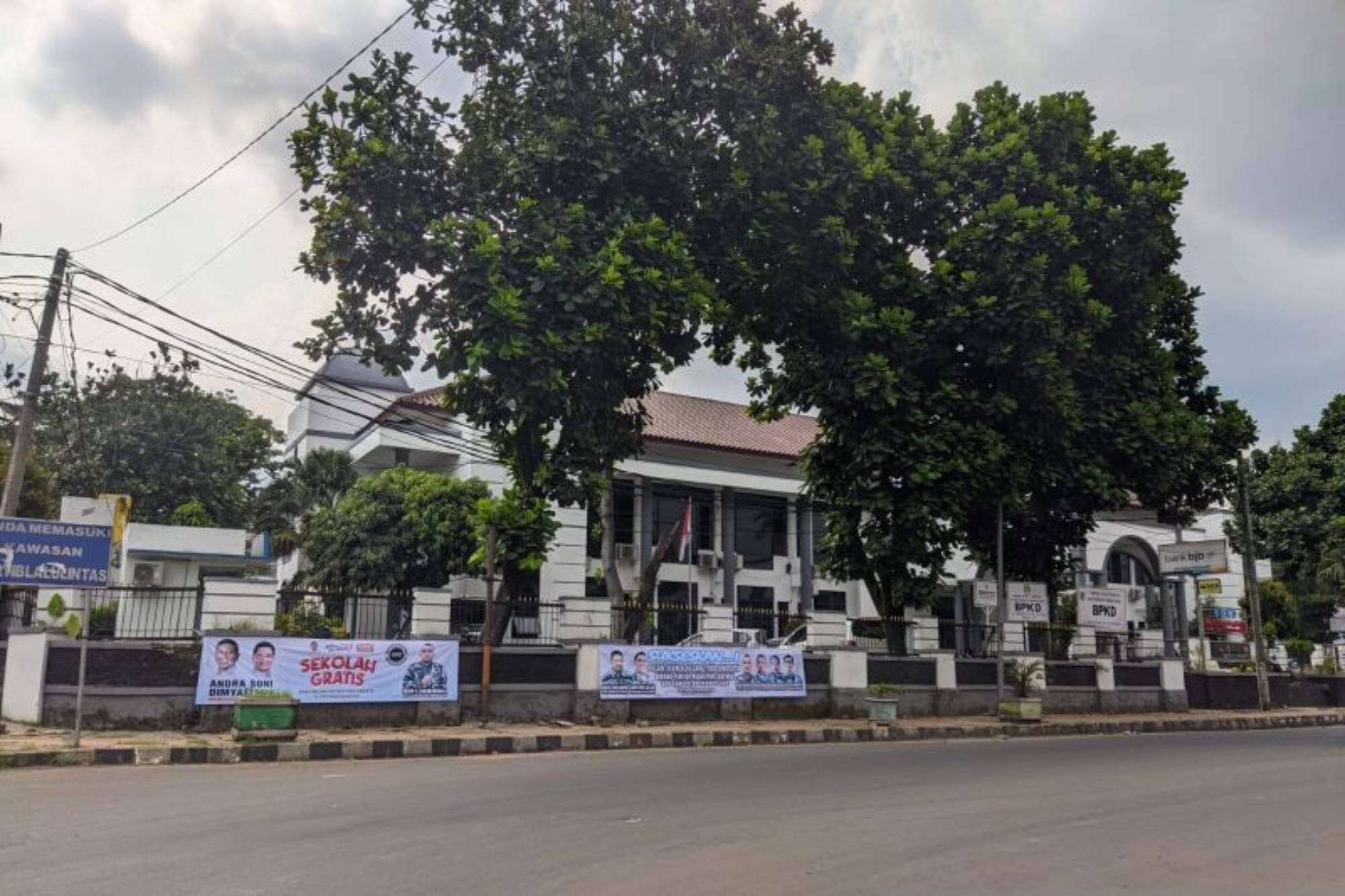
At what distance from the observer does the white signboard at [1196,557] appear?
26.5 meters

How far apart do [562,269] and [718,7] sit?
5847mm

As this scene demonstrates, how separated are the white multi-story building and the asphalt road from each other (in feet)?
64.4

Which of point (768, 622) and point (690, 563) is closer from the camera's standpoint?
point (768, 622)

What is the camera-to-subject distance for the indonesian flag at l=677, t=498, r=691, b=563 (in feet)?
105

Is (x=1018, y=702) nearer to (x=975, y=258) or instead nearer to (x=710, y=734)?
(x=710, y=734)

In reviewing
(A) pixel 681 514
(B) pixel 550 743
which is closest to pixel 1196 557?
(A) pixel 681 514

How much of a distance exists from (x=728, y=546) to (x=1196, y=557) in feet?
49.9

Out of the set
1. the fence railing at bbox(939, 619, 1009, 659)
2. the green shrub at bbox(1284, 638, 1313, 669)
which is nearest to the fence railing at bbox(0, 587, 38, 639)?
the fence railing at bbox(939, 619, 1009, 659)

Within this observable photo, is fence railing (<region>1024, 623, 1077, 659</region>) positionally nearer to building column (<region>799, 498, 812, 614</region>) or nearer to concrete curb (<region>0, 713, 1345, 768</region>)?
concrete curb (<region>0, 713, 1345, 768</region>)

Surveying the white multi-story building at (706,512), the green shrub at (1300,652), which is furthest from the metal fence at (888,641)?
the green shrub at (1300,652)

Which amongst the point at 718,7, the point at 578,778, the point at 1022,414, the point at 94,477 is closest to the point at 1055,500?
the point at 1022,414

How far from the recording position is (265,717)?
44.5 feet

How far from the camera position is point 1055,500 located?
900 inches

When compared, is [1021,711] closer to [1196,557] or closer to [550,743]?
[550,743]
